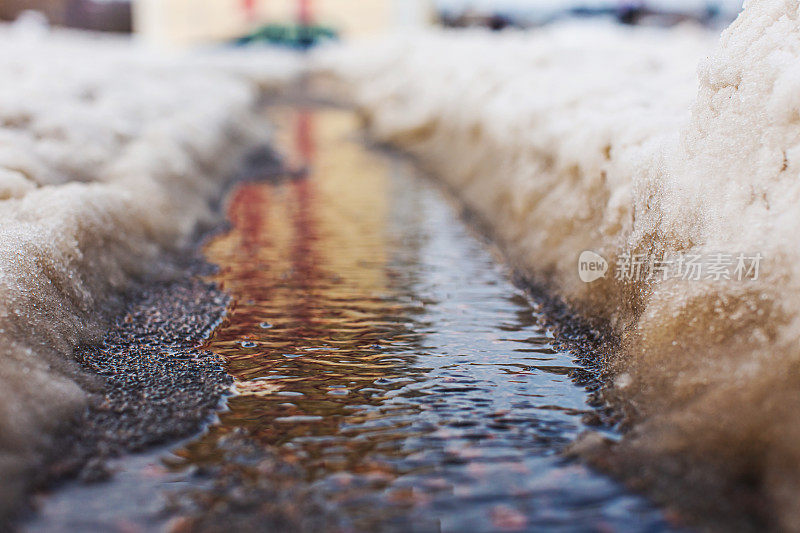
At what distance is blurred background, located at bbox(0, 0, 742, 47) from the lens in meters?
26.0

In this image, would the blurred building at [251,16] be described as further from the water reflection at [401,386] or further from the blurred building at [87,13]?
the water reflection at [401,386]

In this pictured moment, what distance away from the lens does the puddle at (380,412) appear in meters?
2.33

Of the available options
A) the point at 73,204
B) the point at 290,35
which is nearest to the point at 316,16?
the point at 290,35

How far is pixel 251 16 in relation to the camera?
26.9 meters

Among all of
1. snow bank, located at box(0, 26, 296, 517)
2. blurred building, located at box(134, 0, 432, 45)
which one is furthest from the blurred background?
snow bank, located at box(0, 26, 296, 517)

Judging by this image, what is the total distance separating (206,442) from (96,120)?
14.0 feet

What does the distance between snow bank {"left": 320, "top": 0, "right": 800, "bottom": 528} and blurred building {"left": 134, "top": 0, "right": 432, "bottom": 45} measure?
A: 22.9m

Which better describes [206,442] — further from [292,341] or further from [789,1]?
[789,1]

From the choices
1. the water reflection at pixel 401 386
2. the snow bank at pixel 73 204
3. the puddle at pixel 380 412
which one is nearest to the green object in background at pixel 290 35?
the snow bank at pixel 73 204

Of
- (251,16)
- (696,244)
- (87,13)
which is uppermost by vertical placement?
(87,13)

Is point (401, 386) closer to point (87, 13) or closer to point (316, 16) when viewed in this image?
point (316, 16)

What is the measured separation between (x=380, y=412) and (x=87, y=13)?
Result: 3159cm

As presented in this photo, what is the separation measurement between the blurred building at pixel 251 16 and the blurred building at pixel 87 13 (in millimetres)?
3266

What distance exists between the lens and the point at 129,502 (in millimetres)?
2385
